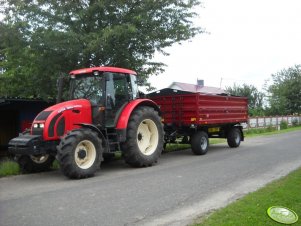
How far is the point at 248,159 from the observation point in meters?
13.1

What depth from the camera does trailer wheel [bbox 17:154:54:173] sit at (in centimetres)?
1057

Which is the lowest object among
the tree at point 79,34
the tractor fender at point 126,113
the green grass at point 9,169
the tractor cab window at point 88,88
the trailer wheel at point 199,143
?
the green grass at point 9,169

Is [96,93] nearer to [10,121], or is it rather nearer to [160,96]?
[160,96]

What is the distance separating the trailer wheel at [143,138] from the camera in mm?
11055

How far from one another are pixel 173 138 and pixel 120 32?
439cm

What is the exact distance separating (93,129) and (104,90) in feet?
3.96

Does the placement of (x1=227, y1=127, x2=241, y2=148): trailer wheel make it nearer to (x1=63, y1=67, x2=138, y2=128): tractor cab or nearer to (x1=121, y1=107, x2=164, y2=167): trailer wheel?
(x1=121, y1=107, x2=164, y2=167): trailer wheel

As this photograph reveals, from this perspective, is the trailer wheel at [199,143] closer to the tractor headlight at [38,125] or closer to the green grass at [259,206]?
the green grass at [259,206]

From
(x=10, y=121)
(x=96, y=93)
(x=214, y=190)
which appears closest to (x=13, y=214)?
(x=214, y=190)

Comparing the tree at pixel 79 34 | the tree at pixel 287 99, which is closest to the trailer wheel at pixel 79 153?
the tree at pixel 79 34

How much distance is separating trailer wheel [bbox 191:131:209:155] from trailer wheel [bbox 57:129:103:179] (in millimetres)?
5271

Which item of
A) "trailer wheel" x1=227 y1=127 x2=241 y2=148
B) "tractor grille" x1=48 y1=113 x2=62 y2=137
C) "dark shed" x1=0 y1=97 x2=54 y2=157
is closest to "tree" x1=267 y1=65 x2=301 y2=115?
"trailer wheel" x1=227 y1=127 x2=241 y2=148

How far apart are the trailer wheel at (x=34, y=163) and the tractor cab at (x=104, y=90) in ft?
5.43

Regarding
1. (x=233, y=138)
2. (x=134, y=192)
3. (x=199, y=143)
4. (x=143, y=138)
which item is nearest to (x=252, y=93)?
(x=233, y=138)
